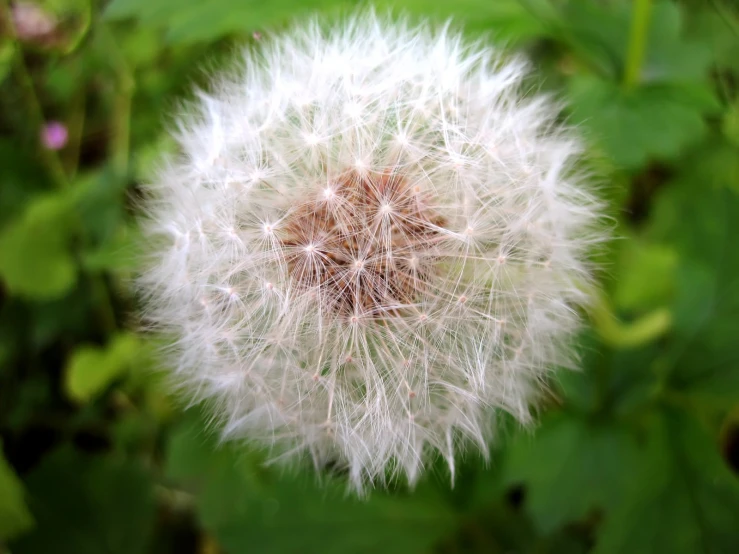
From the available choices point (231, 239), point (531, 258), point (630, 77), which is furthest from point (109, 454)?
point (630, 77)

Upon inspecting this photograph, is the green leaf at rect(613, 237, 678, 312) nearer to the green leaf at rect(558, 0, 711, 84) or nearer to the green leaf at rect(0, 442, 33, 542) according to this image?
the green leaf at rect(558, 0, 711, 84)

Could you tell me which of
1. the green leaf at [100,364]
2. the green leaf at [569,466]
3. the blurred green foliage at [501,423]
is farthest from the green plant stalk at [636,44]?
the green leaf at [100,364]

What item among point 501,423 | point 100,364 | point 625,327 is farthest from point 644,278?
point 100,364

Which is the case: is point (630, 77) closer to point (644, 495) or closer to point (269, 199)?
point (269, 199)

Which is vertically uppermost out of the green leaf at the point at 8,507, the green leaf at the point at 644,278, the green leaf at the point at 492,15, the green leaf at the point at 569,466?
the green leaf at the point at 492,15

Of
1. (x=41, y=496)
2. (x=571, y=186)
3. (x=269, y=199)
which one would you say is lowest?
(x=41, y=496)

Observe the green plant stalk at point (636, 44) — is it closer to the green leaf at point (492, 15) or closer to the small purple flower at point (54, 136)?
the green leaf at point (492, 15)
